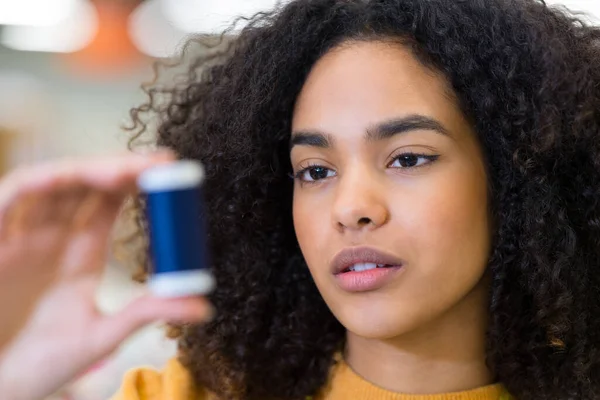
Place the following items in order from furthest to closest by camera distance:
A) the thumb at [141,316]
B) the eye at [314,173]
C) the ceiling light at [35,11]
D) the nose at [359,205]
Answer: the ceiling light at [35,11] → the eye at [314,173] → the nose at [359,205] → the thumb at [141,316]

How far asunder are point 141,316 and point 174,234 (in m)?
0.10

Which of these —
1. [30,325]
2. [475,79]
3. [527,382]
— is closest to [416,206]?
[475,79]

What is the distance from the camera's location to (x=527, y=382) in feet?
4.24

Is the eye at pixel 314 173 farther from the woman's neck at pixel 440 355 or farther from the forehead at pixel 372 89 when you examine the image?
the woman's neck at pixel 440 355

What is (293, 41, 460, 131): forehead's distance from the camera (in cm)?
119

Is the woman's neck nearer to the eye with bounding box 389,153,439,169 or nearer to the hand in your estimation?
the eye with bounding box 389,153,439,169

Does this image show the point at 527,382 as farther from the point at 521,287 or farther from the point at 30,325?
the point at 30,325

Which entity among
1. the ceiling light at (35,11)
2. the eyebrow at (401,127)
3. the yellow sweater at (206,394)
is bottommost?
the yellow sweater at (206,394)

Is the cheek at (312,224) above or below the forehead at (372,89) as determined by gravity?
below

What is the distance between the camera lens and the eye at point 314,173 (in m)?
1.26

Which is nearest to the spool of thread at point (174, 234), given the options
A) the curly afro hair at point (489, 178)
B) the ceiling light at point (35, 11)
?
the curly afro hair at point (489, 178)

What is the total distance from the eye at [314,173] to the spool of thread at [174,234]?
45 centimetres

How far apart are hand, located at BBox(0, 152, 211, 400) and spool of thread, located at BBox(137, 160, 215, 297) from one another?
66 mm

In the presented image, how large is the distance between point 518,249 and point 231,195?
517 millimetres
